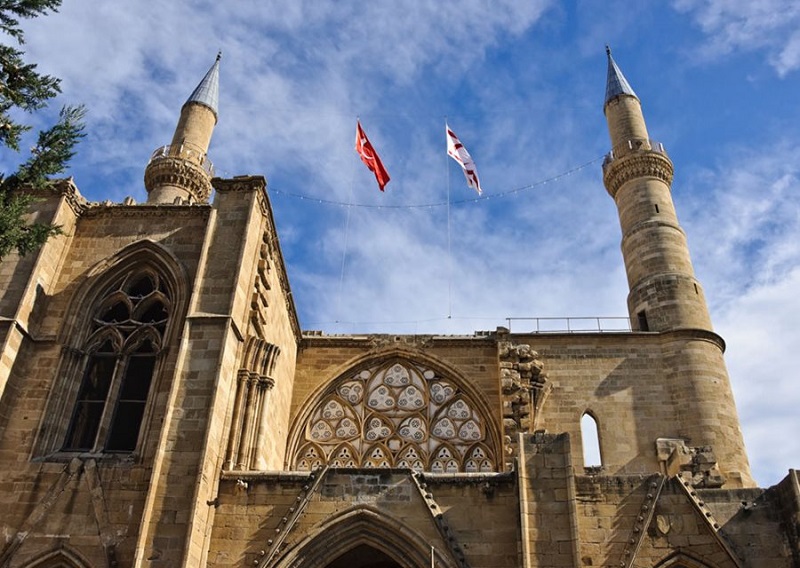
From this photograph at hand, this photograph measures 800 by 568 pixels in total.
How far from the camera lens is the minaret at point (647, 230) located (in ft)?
55.5

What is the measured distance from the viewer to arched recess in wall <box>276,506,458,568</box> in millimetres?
9742

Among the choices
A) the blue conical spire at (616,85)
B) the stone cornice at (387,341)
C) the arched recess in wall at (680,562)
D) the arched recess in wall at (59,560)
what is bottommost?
the arched recess in wall at (59,560)

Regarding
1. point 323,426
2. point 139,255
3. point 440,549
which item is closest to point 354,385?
point 323,426

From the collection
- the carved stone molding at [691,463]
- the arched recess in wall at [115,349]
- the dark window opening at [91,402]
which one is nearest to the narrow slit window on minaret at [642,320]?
the carved stone molding at [691,463]

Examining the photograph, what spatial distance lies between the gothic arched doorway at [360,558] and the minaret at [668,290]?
7.28m

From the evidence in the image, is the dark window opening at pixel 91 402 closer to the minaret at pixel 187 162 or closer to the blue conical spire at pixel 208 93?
the minaret at pixel 187 162

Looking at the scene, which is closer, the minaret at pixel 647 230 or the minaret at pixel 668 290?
the minaret at pixel 668 290

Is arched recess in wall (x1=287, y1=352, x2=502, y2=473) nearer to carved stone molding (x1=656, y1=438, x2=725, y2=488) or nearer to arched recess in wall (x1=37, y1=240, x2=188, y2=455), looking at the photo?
carved stone molding (x1=656, y1=438, x2=725, y2=488)

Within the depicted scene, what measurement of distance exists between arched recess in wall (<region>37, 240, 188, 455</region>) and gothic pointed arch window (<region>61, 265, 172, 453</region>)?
1cm

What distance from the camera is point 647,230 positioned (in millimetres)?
18562

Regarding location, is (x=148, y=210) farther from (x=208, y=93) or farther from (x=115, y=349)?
(x=208, y=93)

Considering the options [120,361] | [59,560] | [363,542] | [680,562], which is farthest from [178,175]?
A: [680,562]

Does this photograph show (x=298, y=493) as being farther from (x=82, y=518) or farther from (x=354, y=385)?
(x=354, y=385)

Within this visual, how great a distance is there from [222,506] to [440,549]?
10.3 feet
